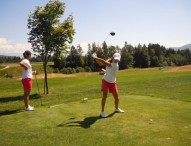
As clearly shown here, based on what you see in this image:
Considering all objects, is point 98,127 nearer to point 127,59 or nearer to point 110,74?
point 110,74

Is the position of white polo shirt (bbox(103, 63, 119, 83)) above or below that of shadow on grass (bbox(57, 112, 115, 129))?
above

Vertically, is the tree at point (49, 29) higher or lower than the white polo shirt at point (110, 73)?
higher

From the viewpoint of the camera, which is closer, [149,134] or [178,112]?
[149,134]

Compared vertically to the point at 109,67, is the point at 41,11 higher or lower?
higher

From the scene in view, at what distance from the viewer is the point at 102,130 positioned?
7.44 metres

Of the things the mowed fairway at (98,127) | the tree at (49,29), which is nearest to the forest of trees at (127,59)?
the tree at (49,29)

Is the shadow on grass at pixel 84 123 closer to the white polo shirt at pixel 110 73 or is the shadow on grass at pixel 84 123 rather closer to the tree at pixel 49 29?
the white polo shirt at pixel 110 73

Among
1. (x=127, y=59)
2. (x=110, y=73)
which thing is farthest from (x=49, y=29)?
(x=127, y=59)

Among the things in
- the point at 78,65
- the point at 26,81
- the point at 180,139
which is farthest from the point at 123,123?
the point at 78,65

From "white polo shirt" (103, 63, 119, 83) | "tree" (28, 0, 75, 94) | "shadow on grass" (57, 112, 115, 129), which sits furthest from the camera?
"tree" (28, 0, 75, 94)

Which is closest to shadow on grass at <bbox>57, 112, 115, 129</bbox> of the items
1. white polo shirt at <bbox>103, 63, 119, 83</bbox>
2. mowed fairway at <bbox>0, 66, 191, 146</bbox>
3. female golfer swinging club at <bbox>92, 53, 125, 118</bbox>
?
mowed fairway at <bbox>0, 66, 191, 146</bbox>

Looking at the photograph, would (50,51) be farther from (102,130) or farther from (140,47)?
(140,47)

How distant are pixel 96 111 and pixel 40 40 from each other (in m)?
12.2

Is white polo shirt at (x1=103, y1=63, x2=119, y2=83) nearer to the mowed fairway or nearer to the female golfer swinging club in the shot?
the female golfer swinging club
